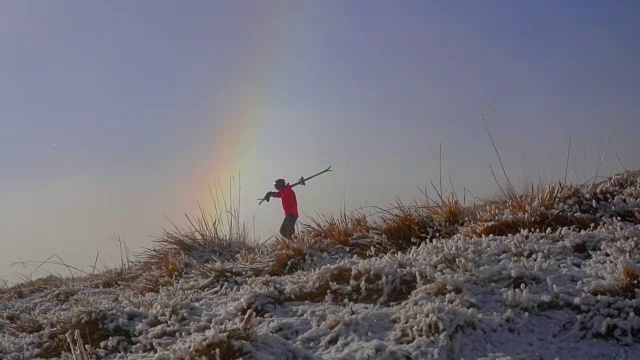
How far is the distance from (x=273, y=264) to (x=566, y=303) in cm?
240

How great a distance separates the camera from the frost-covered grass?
2363 millimetres

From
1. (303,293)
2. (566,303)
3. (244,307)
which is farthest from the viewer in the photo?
(303,293)

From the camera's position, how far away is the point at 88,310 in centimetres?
331

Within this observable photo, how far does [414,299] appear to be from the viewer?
2762mm

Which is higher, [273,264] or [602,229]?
[273,264]

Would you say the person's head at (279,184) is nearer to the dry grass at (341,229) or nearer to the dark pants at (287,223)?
the dark pants at (287,223)

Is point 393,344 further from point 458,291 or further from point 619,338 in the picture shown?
point 619,338

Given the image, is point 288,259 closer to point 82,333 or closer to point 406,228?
point 406,228

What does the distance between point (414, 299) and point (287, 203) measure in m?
9.02

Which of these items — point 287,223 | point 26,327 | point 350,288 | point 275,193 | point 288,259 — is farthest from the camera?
point 275,193

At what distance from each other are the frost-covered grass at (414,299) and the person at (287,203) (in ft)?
21.5

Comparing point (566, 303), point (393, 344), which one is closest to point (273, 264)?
point (393, 344)

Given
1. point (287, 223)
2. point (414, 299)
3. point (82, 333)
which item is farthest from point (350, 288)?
point (287, 223)

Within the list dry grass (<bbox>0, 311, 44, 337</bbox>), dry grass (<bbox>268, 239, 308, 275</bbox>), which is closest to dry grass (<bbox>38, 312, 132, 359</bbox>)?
dry grass (<bbox>0, 311, 44, 337</bbox>)
